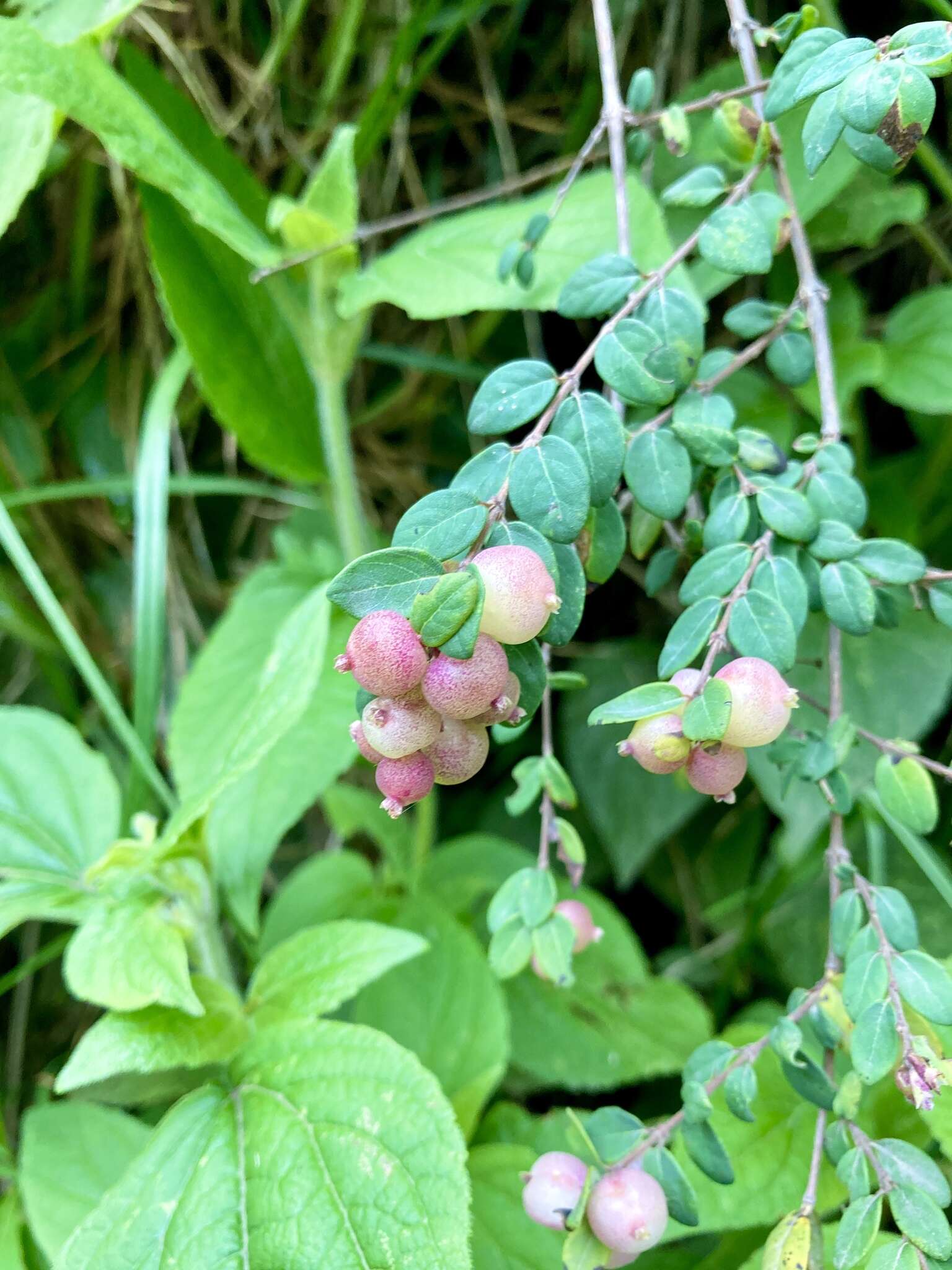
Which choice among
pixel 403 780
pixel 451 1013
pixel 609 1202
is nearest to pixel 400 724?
pixel 403 780

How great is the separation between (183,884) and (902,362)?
0.83 metres

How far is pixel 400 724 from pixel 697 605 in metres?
0.19

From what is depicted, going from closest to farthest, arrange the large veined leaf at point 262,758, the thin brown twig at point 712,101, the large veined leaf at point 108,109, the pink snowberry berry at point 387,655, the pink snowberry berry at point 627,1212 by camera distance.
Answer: the pink snowberry berry at point 387,655
the pink snowberry berry at point 627,1212
the thin brown twig at point 712,101
the large veined leaf at point 108,109
the large veined leaf at point 262,758

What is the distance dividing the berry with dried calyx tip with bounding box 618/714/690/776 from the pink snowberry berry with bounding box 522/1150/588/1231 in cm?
24

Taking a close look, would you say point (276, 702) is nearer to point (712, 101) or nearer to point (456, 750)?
point (456, 750)

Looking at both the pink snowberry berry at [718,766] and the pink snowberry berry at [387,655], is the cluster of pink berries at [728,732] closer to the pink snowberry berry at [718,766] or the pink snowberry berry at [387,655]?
the pink snowberry berry at [718,766]

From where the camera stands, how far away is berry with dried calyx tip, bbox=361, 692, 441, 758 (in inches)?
14.5

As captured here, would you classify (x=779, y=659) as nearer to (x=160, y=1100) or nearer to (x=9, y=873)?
(x=9, y=873)

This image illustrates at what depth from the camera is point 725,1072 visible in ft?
1.71

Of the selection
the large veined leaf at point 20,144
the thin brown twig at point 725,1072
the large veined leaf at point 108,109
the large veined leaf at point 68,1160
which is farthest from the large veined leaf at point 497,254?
the large veined leaf at point 68,1160

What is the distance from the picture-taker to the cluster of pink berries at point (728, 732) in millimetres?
407

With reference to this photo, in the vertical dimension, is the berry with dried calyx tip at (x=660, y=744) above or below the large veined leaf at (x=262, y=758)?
above

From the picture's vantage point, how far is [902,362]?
913 mm

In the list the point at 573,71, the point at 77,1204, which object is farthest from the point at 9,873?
the point at 573,71
